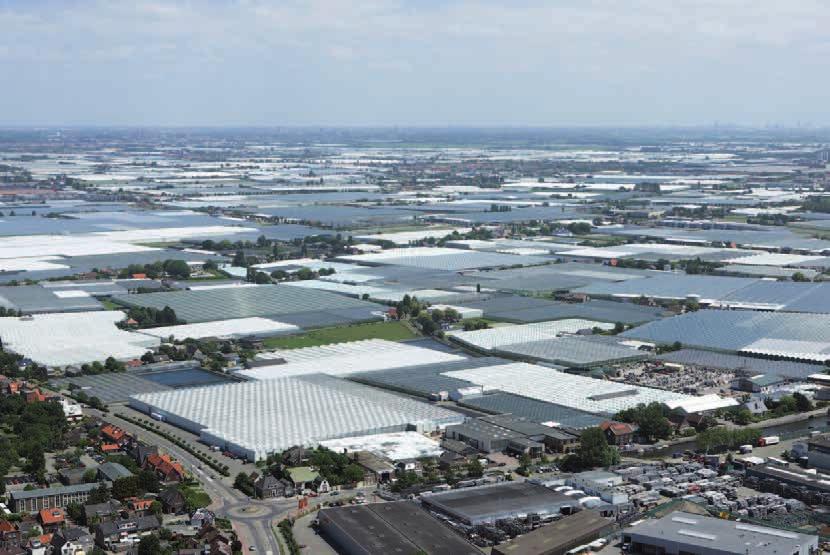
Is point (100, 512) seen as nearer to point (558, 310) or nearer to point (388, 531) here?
point (388, 531)

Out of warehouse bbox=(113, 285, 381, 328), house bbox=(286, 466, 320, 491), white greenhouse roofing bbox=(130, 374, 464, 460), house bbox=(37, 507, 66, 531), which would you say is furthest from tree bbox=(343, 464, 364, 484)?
warehouse bbox=(113, 285, 381, 328)

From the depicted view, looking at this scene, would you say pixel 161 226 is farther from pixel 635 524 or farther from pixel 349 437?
pixel 635 524

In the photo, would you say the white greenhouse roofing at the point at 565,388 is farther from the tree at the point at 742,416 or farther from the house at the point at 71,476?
the house at the point at 71,476

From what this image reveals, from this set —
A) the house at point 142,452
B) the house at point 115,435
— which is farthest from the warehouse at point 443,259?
the house at point 142,452

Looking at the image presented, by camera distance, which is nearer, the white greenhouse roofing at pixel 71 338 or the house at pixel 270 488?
the house at pixel 270 488

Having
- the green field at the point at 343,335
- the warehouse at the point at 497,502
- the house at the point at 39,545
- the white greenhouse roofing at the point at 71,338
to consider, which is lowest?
the green field at the point at 343,335

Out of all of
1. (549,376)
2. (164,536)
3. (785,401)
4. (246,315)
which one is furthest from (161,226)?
(164,536)

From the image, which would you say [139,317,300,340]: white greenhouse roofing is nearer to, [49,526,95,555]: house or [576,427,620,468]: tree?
[576,427,620,468]: tree
